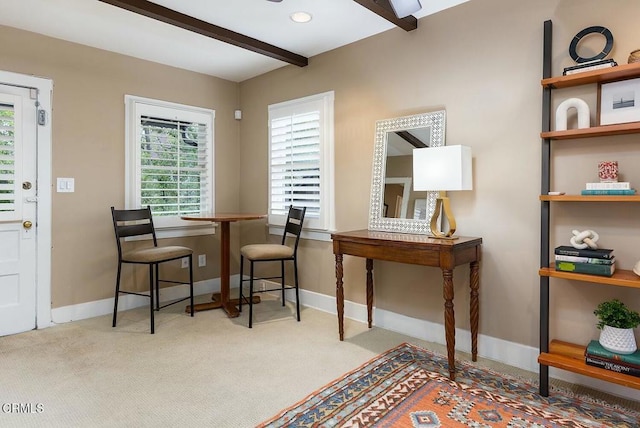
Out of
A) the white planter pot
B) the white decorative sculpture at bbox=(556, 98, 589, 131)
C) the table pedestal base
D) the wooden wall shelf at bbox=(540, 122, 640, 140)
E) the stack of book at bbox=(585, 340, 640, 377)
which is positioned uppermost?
the white decorative sculpture at bbox=(556, 98, 589, 131)

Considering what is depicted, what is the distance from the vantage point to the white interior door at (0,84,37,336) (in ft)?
9.95

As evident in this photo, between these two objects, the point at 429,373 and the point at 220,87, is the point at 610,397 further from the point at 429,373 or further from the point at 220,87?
the point at 220,87

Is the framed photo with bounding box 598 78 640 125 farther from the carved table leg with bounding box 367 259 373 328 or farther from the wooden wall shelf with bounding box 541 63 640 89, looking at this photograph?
the carved table leg with bounding box 367 259 373 328

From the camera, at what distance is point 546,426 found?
182 cm

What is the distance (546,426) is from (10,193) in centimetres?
400

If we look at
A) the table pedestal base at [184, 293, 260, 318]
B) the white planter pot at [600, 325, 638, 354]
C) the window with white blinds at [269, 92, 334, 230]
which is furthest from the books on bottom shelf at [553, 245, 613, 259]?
the table pedestal base at [184, 293, 260, 318]

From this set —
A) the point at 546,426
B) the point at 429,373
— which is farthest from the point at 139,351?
the point at 546,426

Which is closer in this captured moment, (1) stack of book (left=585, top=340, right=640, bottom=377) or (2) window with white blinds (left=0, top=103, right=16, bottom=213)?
(1) stack of book (left=585, top=340, right=640, bottom=377)

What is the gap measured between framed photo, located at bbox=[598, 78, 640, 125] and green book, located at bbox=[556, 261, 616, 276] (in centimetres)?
78

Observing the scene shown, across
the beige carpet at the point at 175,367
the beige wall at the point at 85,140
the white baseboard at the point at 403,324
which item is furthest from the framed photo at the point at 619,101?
the beige wall at the point at 85,140

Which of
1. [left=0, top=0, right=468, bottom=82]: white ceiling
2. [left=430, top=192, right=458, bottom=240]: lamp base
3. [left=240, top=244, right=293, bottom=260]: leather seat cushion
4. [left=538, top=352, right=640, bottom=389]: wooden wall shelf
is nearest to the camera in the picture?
[left=538, top=352, right=640, bottom=389]: wooden wall shelf

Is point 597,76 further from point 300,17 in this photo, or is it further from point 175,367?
point 175,367

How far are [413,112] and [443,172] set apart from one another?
0.78m

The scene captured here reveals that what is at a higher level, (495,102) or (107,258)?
(495,102)
